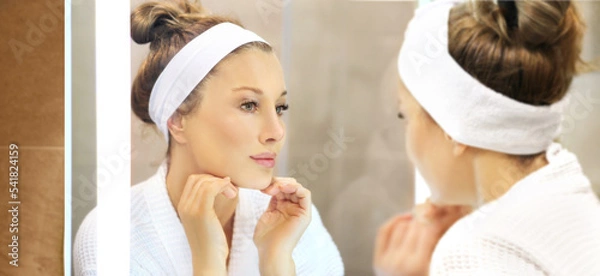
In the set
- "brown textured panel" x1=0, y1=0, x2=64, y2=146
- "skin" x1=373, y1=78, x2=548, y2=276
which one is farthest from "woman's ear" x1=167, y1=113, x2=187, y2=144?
"skin" x1=373, y1=78, x2=548, y2=276

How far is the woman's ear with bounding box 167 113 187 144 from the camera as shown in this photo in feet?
4.93

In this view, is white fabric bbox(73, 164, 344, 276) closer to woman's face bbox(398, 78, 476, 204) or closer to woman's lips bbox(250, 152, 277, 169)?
woman's lips bbox(250, 152, 277, 169)

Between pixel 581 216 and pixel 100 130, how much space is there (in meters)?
1.20

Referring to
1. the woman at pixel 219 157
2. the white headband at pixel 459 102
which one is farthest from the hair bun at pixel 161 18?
the white headband at pixel 459 102

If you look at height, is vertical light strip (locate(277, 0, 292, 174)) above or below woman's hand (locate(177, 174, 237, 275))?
above

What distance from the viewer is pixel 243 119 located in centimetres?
146

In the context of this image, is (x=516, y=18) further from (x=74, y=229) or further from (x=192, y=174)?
(x=74, y=229)

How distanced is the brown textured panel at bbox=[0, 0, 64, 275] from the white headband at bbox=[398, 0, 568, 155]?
0.93m

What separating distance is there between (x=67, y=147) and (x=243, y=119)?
53cm

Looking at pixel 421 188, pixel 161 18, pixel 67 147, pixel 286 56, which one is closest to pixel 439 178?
pixel 421 188

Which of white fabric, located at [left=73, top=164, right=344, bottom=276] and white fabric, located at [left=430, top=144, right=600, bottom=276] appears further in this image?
white fabric, located at [left=73, top=164, right=344, bottom=276]

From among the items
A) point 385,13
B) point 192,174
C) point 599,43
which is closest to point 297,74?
point 385,13

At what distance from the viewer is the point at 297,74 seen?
1481 millimetres

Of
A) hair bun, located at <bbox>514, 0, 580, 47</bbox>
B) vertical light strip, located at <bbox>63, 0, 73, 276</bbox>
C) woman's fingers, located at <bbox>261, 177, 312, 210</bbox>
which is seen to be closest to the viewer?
hair bun, located at <bbox>514, 0, 580, 47</bbox>
